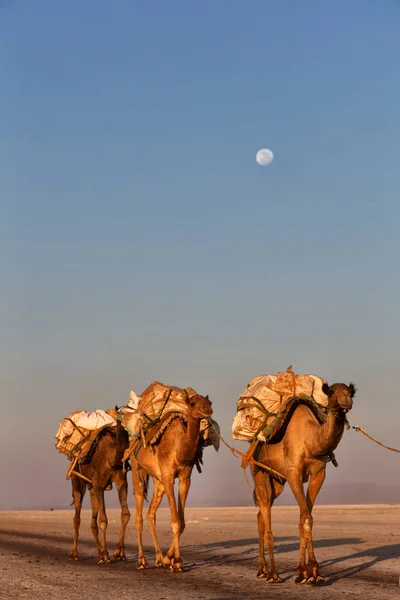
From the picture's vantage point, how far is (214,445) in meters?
22.9

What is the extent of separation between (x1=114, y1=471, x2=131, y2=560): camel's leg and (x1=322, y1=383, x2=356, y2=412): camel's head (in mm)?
10298

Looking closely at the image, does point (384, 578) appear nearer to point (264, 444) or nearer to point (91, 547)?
point (264, 444)

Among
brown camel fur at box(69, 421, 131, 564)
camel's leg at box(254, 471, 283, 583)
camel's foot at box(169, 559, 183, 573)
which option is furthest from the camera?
brown camel fur at box(69, 421, 131, 564)

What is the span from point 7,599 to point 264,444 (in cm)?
670

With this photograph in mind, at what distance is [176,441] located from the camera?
22188 millimetres

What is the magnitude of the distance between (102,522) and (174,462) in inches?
163

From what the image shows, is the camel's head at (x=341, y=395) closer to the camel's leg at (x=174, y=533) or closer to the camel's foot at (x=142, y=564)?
the camel's leg at (x=174, y=533)

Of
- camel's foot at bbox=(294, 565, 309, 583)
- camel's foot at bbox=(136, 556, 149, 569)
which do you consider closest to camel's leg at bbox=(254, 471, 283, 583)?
camel's foot at bbox=(294, 565, 309, 583)

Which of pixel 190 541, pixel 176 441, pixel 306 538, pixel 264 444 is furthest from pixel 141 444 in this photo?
pixel 190 541

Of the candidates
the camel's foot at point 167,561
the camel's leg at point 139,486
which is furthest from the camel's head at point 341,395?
the camel's leg at point 139,486

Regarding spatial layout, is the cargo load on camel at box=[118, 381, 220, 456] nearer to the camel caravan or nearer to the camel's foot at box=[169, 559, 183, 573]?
the camel caravan

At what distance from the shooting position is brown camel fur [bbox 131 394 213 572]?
2112cm

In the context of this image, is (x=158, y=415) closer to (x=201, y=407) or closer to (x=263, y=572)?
(x=201, y=407)

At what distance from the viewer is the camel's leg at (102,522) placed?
24.5 meters
